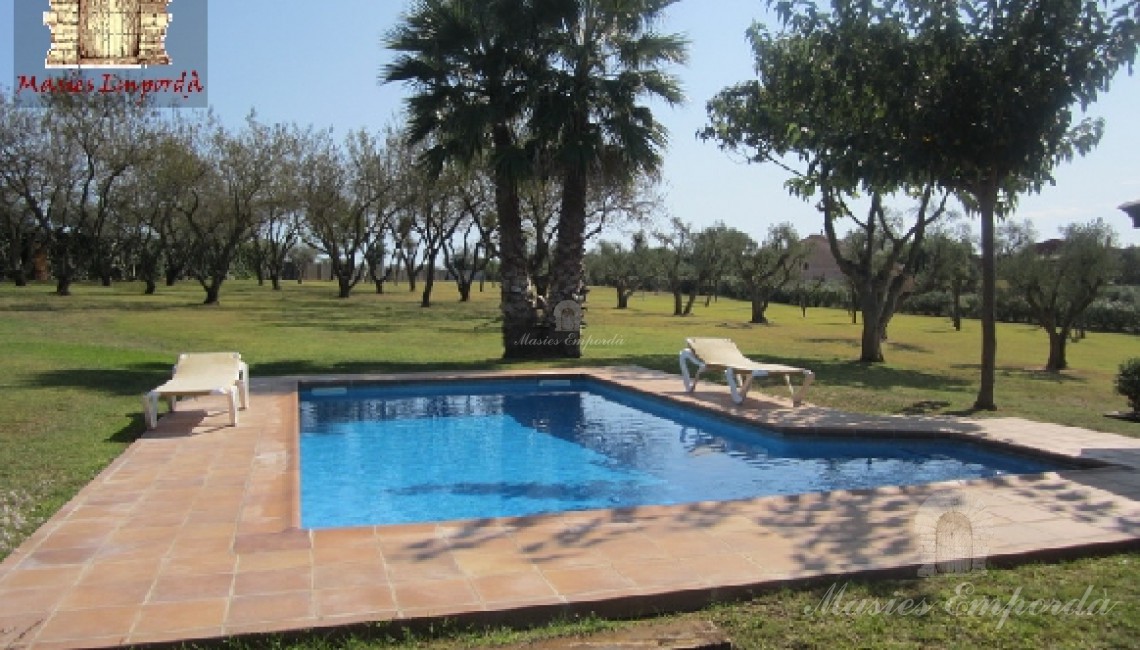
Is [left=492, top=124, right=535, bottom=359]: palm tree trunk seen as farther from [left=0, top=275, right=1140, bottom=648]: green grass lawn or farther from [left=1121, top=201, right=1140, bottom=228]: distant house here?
[left=1121, top=201, right=1140, bottom=228]: distant house

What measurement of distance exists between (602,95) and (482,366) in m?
5.82

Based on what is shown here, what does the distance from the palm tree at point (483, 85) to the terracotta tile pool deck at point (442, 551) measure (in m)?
10.1

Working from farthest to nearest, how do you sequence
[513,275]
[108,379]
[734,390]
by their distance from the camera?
[513,275]
[108,379]
[734,390]

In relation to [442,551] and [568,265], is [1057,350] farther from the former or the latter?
[442,551]

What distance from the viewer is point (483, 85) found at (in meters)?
16.4

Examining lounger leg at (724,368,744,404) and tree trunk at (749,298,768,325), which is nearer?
lounger leg at (724,368,744,404)

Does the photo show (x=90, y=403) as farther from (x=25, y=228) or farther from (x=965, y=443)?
(x=25, y=228)

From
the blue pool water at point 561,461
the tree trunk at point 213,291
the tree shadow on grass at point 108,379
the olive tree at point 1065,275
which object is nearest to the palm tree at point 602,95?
the blue pool water at point 561,461

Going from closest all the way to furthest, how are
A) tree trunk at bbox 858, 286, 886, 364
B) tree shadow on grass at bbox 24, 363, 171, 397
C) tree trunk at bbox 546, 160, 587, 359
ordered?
tree shadow on grass at bbox 24, 363, 171, 397 → tree trunk at bbox 546, 160, 587, 359 → tree trunk at bbox 858, 286, 886, 364

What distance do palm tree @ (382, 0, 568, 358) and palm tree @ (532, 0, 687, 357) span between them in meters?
0.51

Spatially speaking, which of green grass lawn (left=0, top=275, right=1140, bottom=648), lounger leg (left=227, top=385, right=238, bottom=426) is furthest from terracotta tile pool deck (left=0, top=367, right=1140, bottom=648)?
lounger leg (left=227, top=385, right=238, bottom=426)

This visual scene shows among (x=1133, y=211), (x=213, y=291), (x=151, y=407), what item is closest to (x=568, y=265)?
(x=151, y=407)

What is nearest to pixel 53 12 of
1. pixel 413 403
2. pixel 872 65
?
pixel 413 403

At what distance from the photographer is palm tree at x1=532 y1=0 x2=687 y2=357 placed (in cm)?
1588
